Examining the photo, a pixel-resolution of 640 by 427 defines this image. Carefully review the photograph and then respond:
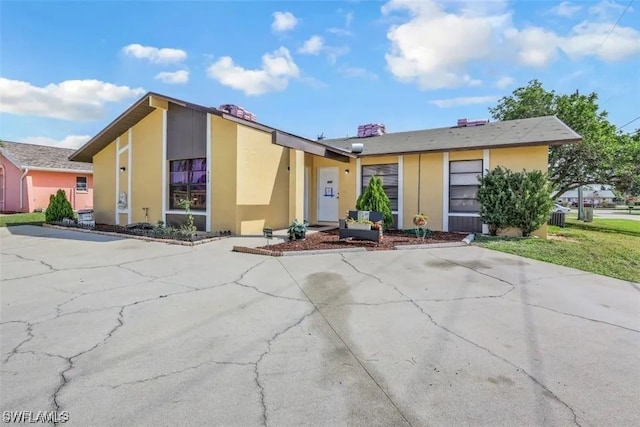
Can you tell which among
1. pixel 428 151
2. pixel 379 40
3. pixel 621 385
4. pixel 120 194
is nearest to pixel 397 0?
pixel 379 40

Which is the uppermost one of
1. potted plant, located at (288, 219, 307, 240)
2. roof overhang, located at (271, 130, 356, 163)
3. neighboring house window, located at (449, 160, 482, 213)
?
roof overhang, located at (271, 130, 356, 163)

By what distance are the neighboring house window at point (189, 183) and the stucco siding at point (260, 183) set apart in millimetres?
1621

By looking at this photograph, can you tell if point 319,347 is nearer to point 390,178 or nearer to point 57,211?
point 390,178

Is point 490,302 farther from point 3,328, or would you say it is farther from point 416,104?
point 416,104

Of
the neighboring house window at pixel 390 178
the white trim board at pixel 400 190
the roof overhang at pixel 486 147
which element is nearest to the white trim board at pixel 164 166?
the roof overhang at pixel 486 147

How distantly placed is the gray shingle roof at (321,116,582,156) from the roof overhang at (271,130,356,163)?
0.95 metres

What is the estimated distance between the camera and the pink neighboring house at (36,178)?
18.9m

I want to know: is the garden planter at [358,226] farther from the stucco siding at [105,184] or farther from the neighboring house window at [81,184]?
the neighboring house window at [81,184]

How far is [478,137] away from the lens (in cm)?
1177

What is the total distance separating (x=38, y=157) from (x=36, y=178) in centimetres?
174

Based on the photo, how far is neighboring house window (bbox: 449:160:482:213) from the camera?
11352mm

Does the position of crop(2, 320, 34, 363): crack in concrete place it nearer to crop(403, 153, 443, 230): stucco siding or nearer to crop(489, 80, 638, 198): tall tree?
crop(403, 153, 443, 230): stucco siding

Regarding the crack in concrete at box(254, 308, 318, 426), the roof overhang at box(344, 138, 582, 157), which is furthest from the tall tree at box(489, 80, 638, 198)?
the crack in concrete at box(254, 308, 318, 426)

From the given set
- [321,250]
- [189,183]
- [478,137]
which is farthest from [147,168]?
[478,137]
